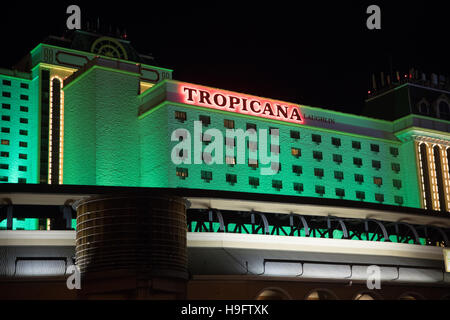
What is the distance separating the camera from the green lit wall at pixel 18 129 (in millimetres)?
89456

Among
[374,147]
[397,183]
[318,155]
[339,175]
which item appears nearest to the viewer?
[318,155]

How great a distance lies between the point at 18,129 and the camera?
299 ft

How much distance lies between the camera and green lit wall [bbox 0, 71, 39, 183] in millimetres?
89456

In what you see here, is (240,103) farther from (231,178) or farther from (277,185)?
(277,185)

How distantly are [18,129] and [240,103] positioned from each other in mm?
29946

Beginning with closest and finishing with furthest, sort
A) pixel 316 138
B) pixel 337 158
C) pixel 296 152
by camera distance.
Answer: pixel 296 152 → pixel 316 138 → pixel 337 158

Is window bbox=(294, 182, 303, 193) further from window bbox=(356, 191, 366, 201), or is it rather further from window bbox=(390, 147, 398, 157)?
window bbox=(390, 147, 398, 157)

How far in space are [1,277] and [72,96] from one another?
39.2 meters

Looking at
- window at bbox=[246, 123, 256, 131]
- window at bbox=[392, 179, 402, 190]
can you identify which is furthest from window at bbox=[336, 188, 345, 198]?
window at bbox=[246, 123, 256, 131]

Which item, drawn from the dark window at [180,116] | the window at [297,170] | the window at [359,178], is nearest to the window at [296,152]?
the window at [297,170]

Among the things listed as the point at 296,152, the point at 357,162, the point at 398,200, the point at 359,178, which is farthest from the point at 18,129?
the point at 398,200

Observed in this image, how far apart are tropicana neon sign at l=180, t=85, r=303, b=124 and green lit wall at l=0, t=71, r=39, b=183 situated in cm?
2470

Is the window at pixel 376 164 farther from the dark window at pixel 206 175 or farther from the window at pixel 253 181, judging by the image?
the dark window at pixel 206 175
